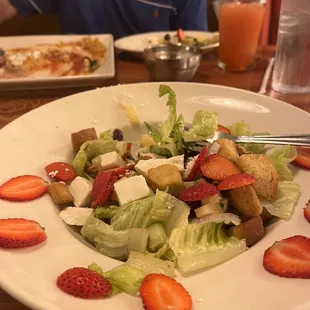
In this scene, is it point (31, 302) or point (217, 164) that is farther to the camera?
point (217, 164)

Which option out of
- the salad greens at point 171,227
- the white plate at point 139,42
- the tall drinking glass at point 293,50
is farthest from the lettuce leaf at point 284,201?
the white plate at point 139,42

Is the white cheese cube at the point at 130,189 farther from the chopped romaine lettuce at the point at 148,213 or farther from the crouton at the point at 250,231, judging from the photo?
the crouton at the point at 250,231

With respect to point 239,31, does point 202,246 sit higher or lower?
lower

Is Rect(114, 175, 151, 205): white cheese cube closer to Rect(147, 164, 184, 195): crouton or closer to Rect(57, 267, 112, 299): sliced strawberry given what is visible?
Rect(147, 164, 184, 195): crouton

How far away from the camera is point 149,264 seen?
0.99 meters

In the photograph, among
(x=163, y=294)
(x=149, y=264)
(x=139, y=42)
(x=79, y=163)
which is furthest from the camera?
(x=139, y=42)

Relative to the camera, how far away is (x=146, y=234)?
1.09 m

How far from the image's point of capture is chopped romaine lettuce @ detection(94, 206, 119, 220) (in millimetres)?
1189

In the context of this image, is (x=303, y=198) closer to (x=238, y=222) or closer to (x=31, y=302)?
(x=238, y=222)

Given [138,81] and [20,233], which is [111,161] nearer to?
Answer: [20,233]

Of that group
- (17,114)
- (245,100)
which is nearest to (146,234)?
(245,100)

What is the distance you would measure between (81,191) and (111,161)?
5.8 inches

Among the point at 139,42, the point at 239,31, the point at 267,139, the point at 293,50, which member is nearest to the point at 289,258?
the point at 267,139

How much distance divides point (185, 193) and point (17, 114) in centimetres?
95
